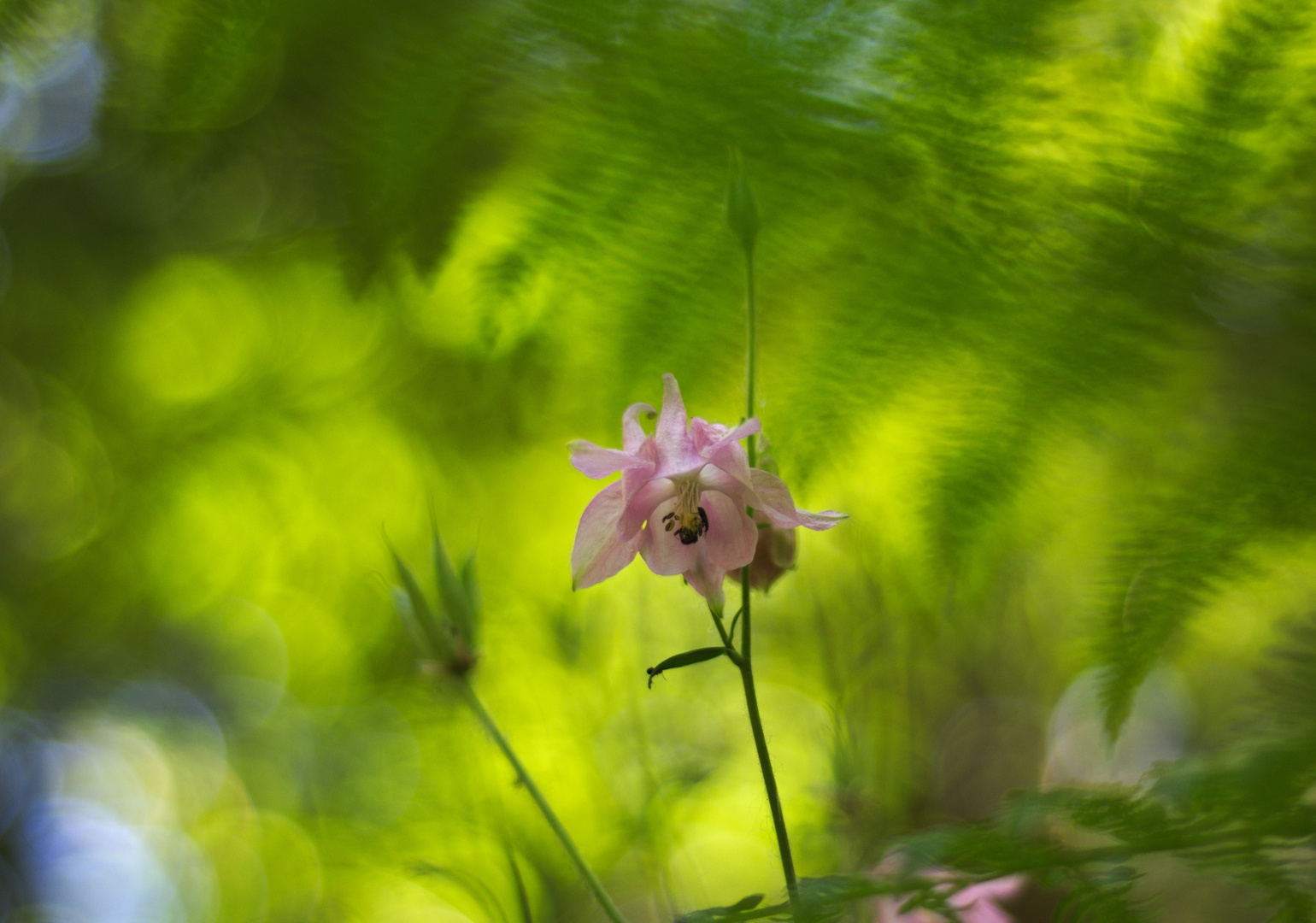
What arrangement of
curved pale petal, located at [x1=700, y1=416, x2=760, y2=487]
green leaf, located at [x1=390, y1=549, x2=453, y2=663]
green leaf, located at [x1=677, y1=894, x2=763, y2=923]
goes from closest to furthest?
green leaf, located at [x1=677, y1=894, x2=763, y2=923], curved pale petal, located at [x1=700, y1=416, x2=760, y2=487], green leaf, located at [x1=390, y1=549, x2=453, y2=663]

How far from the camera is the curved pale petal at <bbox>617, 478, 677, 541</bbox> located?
0.57m

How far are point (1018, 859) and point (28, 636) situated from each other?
486 cm

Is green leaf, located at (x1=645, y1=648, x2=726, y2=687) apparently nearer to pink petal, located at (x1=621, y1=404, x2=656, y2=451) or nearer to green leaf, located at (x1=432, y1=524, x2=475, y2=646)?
pink petal, located at (x1=621, y1=404, x2=656, y2=451)

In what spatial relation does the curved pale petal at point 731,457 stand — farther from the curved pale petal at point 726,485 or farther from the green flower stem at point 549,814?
the green flower stem at point 549,814

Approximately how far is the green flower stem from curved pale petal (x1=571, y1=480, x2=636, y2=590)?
139 mm

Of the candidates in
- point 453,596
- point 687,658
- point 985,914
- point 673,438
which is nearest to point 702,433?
point 673,438

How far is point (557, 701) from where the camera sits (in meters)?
1.76

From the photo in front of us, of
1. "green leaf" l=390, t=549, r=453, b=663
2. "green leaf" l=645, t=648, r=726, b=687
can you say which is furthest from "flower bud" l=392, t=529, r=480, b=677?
"green leaf" l=645, t=648, r=726, b=687

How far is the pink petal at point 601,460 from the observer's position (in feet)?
1.79

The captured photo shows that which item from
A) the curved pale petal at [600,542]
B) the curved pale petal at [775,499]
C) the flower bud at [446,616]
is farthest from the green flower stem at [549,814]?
the curved pale petal at [775,499]

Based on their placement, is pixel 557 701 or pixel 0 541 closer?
pixel 557 701

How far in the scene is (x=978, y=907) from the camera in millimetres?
557

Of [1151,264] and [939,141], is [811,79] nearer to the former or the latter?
[939,141]

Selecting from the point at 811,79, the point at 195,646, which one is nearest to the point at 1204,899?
the point at 811,79
